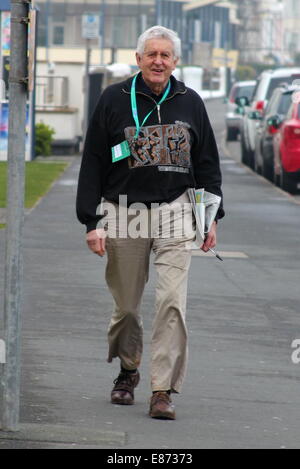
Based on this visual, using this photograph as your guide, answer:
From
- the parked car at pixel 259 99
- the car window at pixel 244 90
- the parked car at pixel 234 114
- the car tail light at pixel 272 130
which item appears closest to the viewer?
the car tail light at pixel 272 130

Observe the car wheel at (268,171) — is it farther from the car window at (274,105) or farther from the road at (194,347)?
the road at (194,347)

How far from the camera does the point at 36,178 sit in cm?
2391

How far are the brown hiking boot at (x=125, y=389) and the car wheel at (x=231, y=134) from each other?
36001 millimetres

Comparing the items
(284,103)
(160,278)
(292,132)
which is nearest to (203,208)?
(160,278)

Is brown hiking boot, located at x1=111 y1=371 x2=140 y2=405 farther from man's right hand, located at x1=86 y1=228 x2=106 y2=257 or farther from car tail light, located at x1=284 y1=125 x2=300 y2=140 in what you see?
car tail light, located at x1=284 y1=125 x2=300 y2=140

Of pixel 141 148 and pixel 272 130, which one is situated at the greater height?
pixel 141 148

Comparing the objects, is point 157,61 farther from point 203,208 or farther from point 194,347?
point 194,347

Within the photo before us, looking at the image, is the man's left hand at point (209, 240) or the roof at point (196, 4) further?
the roof at point (196, 4)

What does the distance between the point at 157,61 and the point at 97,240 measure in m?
0.88

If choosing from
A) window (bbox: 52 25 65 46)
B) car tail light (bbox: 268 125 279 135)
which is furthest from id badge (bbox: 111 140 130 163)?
window (bbox: 52 25 65 46)

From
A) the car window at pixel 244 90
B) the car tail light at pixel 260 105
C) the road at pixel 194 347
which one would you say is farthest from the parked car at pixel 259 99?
the road at pixel 194 347

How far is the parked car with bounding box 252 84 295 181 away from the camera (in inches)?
951

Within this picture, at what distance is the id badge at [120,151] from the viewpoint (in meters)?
6.93

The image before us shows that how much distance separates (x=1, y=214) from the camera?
1703 centimetres
